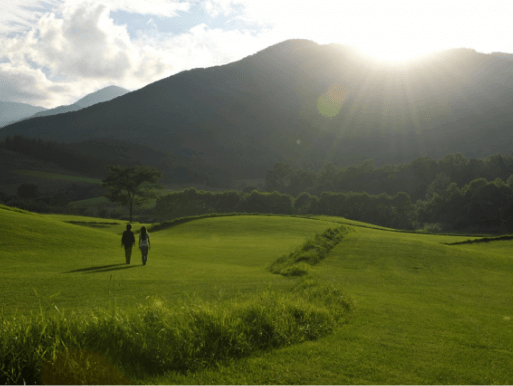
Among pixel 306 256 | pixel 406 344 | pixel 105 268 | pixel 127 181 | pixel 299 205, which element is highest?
pixel 127 181

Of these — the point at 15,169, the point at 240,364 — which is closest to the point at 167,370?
the point at 240,364

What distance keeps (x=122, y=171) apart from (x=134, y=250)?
54.5 meters

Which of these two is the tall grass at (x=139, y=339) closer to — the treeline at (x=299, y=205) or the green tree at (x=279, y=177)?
the treeline at (x=299, y=205)

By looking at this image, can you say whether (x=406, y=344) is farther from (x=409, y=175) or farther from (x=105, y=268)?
(x=409, y=175)

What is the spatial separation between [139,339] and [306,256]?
15.8m

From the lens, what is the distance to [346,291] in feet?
43.7

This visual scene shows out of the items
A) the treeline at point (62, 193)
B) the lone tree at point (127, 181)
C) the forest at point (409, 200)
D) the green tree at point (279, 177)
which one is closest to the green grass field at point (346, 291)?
the lone tree at point (127, 181)

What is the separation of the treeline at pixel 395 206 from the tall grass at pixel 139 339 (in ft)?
301

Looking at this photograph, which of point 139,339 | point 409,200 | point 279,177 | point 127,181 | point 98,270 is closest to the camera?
point 139,339

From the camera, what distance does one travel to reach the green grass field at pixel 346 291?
7141 millimetres

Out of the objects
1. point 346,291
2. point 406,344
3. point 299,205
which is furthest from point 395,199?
point 406,344

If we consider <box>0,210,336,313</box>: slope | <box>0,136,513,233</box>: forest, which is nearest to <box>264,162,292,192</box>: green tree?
<box>0,136,513,233</box>: forest

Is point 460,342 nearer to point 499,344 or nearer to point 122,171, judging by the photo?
point 499,344

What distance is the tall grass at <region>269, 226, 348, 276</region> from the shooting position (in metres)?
19.2
